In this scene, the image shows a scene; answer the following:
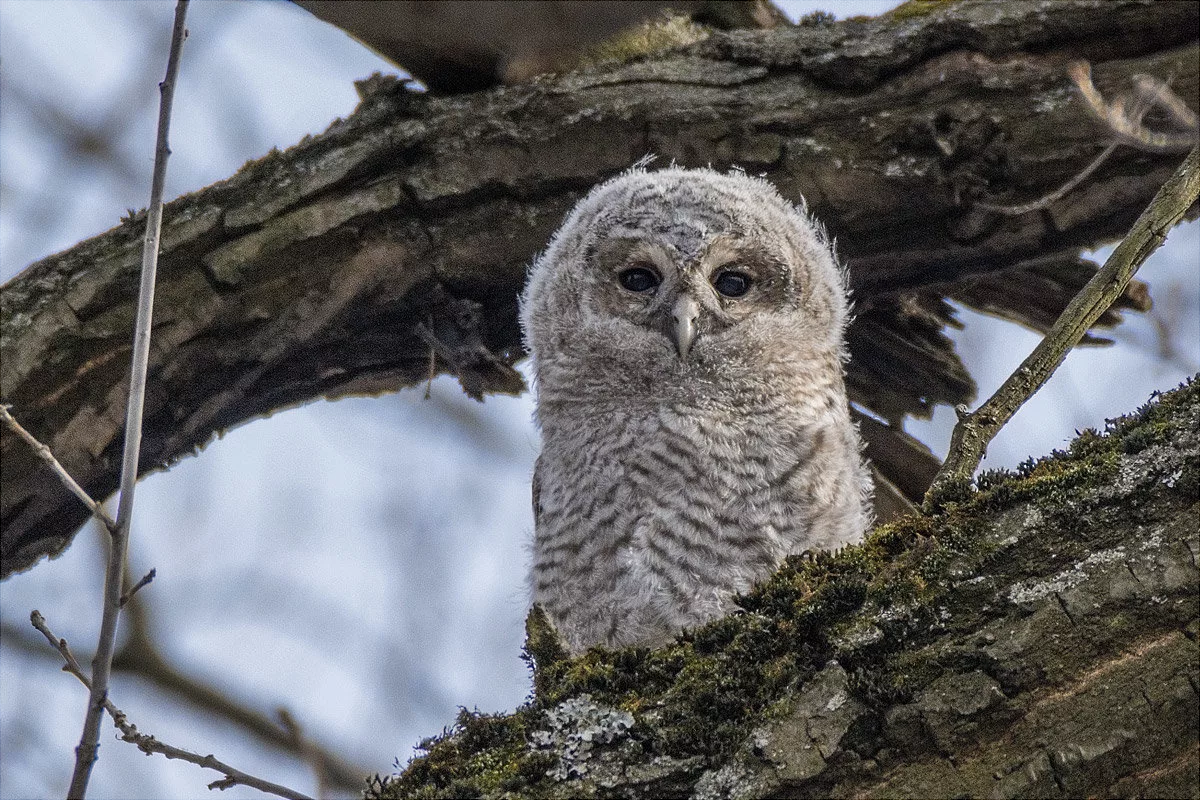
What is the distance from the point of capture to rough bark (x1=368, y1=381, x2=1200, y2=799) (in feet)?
4.59

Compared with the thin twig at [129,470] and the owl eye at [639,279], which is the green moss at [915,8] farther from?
the thin twig at [129,470]

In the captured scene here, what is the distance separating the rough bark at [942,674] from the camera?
1400mm

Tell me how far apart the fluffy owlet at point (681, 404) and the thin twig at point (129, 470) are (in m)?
1.51

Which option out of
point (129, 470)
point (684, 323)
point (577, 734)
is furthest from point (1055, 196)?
point (129, 470)

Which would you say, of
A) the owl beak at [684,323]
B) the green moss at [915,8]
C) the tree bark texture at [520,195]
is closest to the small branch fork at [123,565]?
the tree bark texture at [520,195]

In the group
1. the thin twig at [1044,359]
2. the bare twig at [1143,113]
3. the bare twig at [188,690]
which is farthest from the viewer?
the bare twig at [188,690]

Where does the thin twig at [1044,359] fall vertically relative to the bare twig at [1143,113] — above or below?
below

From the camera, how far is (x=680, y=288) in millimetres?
3504

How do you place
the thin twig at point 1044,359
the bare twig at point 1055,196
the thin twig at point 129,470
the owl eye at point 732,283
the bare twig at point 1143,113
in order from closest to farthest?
the thin twig at point 129,470
the thin twig at point 1044,359
the bare twig at point 1143,113
the bare twig at point 1055,196
the owl eye at point 732,283

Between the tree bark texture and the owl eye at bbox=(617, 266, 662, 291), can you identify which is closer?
the tree bark texture

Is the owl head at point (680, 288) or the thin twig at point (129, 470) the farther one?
the owl head at point (680, 288)

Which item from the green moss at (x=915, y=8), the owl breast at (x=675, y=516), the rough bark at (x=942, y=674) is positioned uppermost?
the green moss at (x=915, y=8)

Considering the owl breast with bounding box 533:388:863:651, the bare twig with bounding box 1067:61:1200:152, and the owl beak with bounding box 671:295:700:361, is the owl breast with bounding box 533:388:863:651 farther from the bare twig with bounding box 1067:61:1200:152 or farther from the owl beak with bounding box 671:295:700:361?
the bare twig with bounding box 1067:61:1200:152

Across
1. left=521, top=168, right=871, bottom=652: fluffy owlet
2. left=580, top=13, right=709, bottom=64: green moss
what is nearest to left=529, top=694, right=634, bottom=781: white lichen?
left=521, top=168, right=871, bottom=652: fluffy owlet
